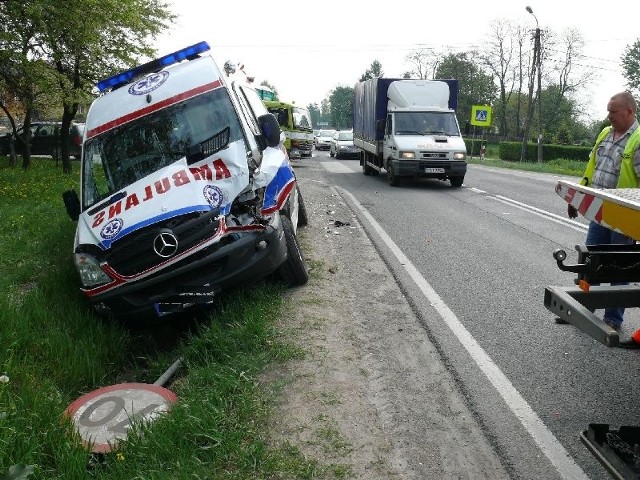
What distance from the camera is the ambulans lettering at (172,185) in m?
5.26

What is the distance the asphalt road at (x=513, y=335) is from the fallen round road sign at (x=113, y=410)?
2078mm

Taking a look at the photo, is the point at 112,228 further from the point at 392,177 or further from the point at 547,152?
the point at 547,152

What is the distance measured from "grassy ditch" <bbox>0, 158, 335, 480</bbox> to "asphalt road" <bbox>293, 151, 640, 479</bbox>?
4.00 feet

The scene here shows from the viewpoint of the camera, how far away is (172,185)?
5.30 meters

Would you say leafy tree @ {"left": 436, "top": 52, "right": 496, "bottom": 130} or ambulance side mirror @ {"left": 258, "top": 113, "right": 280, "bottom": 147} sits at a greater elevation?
leafy tree @ {"left": 436, "top": 52, "right": 496, "bottom": 130}

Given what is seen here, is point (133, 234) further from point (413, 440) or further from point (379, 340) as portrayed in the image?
point (413, 440)

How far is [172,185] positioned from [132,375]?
1.74 meters

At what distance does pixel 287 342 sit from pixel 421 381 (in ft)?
3.75

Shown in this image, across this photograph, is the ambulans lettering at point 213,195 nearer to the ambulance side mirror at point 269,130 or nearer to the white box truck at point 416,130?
the ambulance side mirror at point 269,130

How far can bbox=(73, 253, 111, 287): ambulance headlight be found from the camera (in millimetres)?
5062

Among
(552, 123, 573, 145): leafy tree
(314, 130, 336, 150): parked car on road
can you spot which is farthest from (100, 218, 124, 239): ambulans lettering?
(552, 123, 573, 145): leafy tree

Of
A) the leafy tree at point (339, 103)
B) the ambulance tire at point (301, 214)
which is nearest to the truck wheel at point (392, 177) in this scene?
the ambulance tire at point (301, 214)

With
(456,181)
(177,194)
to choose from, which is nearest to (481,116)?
(456,181)

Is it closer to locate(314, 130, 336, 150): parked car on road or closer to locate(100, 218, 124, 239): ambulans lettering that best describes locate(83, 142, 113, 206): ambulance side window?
locate(100, 218, 124, 239): ambulans lettering
